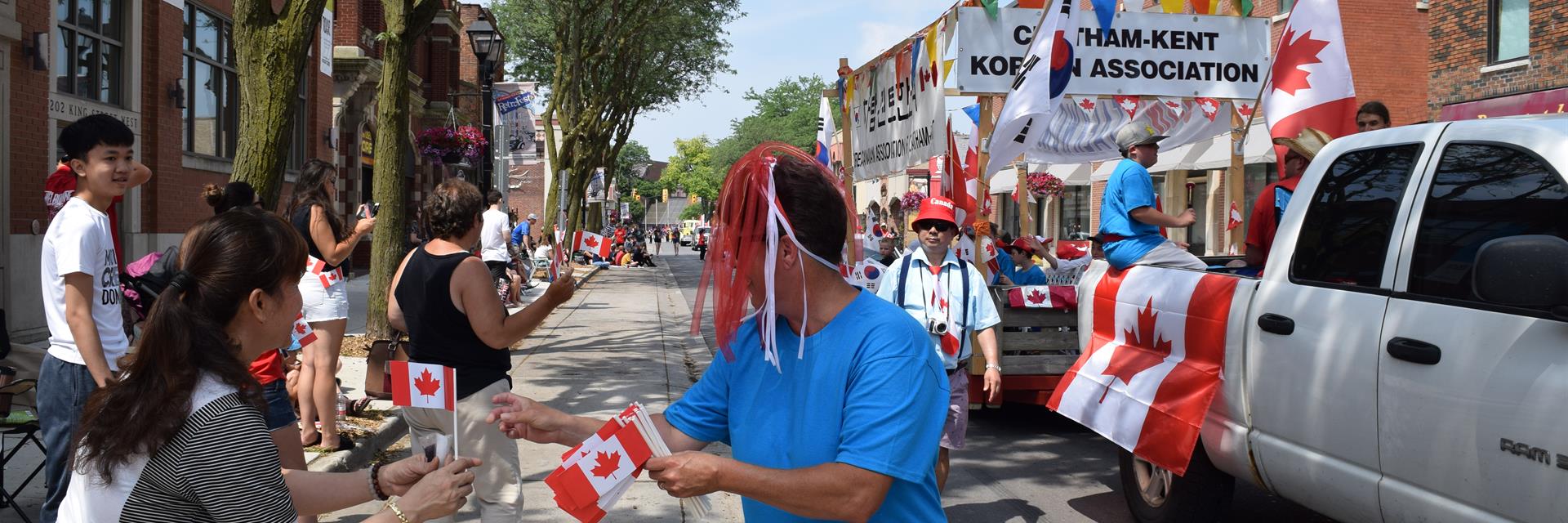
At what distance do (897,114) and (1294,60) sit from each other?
3.51 m

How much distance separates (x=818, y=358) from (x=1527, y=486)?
2.06m

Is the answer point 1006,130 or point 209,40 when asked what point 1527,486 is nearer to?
point 1006,130

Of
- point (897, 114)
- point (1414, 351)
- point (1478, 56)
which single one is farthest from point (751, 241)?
point (1478, 56)

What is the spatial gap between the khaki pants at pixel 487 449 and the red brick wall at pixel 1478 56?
755 inches

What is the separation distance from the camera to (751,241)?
2160mm

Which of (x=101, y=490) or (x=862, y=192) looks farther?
(x=862, y=192)

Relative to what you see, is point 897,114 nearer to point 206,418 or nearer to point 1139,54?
point 1139,54

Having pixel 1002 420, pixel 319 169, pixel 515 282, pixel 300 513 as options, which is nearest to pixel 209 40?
pixel 515 282

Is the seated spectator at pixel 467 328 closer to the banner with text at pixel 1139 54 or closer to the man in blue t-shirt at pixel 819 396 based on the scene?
the man in blue t-shirt at pixel 819 396

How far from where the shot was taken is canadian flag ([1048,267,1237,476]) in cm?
449

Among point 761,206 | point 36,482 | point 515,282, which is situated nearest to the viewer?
point 761,206

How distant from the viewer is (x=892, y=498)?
2236 mm

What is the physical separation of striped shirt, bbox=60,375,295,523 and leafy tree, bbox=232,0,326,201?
4.58 metres

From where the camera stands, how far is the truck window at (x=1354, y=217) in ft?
12.5
